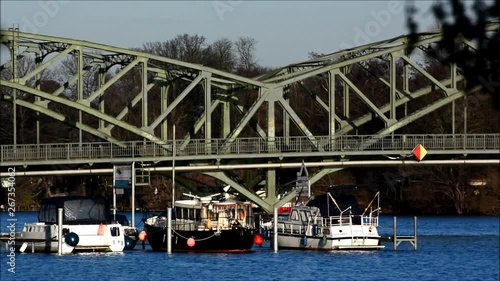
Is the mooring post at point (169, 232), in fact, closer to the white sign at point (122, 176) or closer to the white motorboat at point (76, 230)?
the white motorboat at point (76, 230)

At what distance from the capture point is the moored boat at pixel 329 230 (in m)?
65.2

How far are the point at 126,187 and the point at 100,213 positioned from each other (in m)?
8.28

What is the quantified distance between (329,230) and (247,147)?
15.7m

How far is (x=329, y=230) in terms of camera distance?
65.4 metres

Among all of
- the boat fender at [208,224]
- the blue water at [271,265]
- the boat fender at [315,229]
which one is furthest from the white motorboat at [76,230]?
the boat fender at [315,229]

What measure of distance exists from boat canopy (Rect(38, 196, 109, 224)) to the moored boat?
9603mm

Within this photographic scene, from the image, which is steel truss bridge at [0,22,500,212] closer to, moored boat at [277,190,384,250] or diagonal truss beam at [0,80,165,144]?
diagonal truss beam at [0,80,165,144]

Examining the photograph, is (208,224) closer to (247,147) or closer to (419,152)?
(419,152)

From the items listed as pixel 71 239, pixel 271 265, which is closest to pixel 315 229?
pixel 271 265

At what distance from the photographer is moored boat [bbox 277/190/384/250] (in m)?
65.2

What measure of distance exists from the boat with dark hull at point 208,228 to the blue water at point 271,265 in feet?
2.61

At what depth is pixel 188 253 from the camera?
63.0m

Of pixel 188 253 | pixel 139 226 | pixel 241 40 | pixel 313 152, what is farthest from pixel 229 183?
pixel 241 40

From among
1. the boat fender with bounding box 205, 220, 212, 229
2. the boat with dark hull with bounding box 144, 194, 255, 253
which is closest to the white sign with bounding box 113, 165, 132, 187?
the boat with dark hull with bounding box 144, 194, 255, 253
